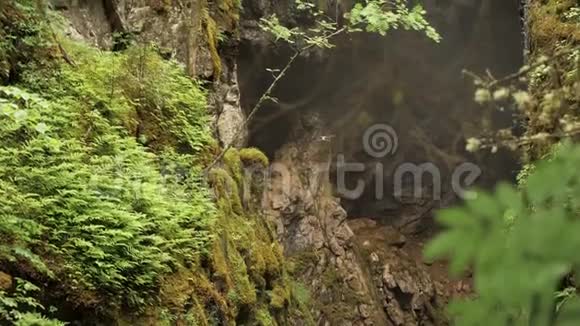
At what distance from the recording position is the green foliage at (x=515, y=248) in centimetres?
101

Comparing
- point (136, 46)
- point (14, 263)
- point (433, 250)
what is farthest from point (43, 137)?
point (433, 250)

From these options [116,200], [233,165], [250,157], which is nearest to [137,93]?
[233,165]

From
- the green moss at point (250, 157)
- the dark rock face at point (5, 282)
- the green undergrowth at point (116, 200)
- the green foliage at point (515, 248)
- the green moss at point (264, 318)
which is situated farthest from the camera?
the green moss at point (250, 157)

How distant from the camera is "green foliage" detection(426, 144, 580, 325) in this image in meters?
1.01

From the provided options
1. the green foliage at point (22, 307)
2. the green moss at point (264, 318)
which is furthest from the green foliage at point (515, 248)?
the green moss at point (264, 318)

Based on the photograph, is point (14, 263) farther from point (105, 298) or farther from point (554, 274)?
point (554, 274)

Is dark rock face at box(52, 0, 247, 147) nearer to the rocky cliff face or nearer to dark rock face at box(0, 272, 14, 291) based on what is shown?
dark rock face at box(0, 272, 14, 291)

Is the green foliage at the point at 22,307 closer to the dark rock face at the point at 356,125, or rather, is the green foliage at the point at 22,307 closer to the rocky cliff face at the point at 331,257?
the dark rock face at the point at 356,125

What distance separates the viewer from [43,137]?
4.89 m

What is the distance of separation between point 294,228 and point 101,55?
34.3 feet

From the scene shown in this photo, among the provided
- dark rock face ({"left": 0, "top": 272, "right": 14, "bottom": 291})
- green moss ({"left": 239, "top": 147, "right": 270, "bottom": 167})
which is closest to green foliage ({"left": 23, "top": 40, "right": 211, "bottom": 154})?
dark rock face ({"left": 0, "top": 272, "right": 14, "bottom": 291})

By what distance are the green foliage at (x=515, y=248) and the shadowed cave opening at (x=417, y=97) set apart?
18478mm

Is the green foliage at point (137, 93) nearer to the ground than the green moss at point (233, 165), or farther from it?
farther from it

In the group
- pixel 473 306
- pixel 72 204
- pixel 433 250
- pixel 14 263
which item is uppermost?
pixel 433 250
